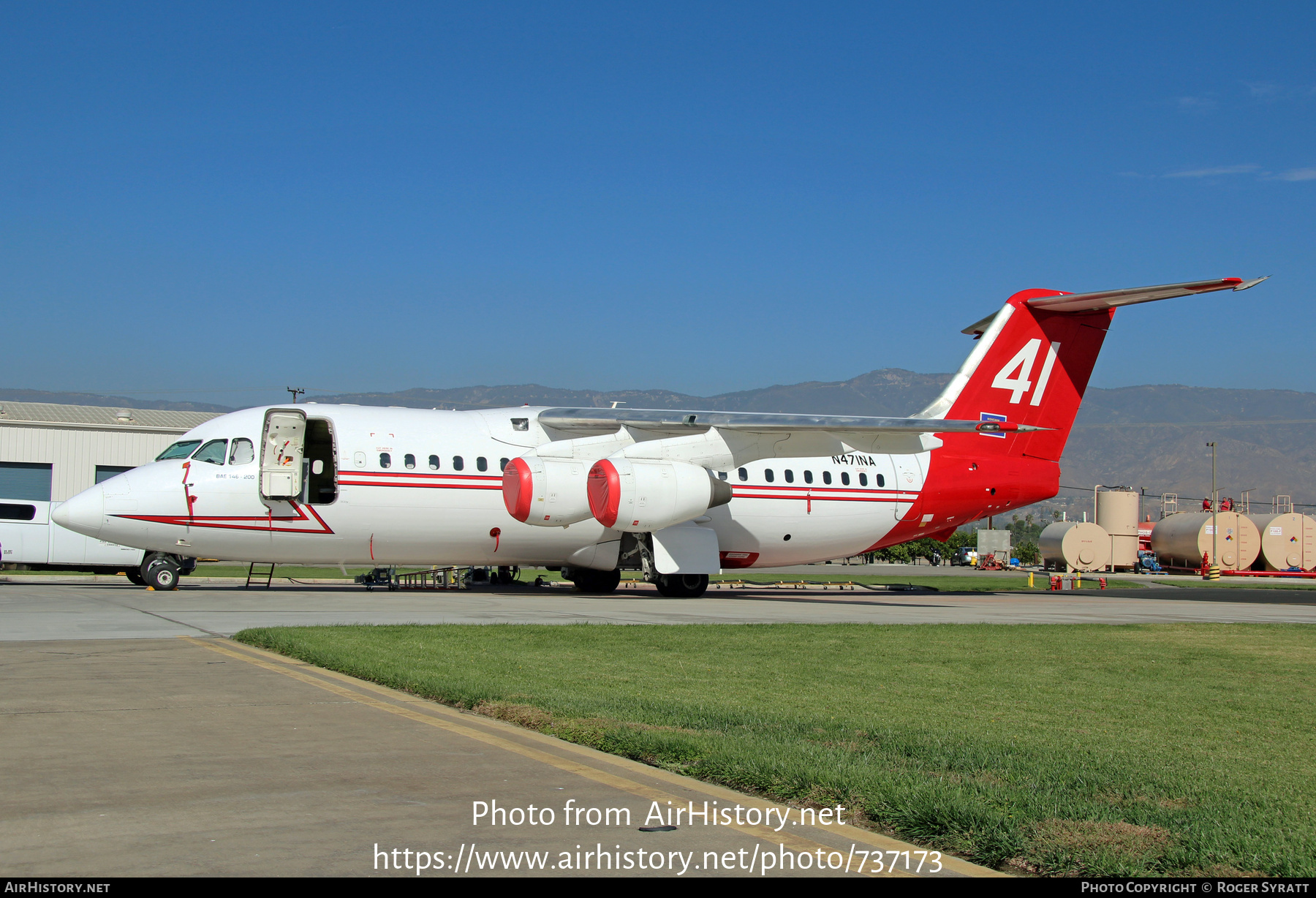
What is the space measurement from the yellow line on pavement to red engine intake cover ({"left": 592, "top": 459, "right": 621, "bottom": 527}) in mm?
12597

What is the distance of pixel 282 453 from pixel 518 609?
275 inches

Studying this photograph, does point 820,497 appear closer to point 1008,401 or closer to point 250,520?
point 1008,401

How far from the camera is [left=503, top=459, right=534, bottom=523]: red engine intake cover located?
2377 cm

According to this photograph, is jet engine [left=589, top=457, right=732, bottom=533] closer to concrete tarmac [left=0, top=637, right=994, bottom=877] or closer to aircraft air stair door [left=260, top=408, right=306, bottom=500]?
aircraft air stair door [left=260, top=408, right=306, bottom=500]

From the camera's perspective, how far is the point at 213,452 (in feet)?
78.6

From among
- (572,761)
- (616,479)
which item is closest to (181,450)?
(616,479)

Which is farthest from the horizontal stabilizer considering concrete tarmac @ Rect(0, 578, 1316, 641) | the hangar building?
the hangar building

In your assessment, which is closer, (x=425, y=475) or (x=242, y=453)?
(x=242, y=453)

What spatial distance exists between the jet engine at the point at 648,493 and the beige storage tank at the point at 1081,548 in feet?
156

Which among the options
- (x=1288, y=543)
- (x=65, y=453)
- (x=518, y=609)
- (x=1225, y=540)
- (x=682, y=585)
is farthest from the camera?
(x=1288, y=543)

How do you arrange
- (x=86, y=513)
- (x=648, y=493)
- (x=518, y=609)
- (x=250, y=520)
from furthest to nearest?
(x=648, y=493)
(x=250, y=520)
(x=86, y=513)
(x=518, y=609)

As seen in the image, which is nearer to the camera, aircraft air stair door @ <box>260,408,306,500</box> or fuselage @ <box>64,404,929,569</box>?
fuselage @ <box>64,404,929,569</box>

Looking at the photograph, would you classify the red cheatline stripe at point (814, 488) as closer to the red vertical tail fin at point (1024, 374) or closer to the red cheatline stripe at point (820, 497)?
the red cheatline stripe at point (820, 497)

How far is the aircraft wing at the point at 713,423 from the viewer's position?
83.3 ft
